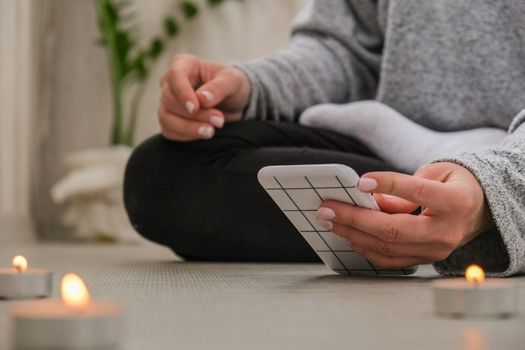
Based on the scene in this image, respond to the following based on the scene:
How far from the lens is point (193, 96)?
114cm

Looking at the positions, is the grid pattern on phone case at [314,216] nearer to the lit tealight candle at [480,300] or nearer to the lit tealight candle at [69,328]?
the lit tealight candle at [480,300]

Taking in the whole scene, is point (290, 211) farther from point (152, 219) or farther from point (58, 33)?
point (58, 33)

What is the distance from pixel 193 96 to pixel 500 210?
45cm

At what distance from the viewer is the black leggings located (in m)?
1.21

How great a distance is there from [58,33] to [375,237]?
6.64 feet

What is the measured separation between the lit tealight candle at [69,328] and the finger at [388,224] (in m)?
0.38

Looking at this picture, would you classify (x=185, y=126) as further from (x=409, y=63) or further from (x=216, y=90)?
(x=409, y=63)

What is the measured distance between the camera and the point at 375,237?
2.79ft

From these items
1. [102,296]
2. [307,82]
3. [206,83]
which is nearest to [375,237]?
[102,296]

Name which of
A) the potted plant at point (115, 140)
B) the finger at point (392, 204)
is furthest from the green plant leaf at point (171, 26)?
the finger at point (392, 204)

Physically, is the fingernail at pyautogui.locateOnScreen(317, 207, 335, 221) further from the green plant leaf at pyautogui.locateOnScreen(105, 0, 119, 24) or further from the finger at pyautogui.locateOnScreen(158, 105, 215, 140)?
the green plant leaf at pyautogui.locateOnScreen(105, 0, 119, 24)

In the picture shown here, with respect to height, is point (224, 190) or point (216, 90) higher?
point (216, 90)

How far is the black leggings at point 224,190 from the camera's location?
1.21 m

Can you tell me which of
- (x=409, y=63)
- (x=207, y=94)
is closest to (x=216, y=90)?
(x=207, y=94)
